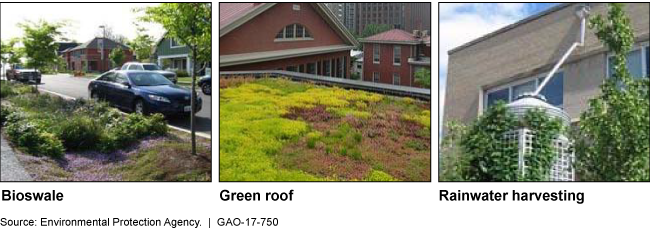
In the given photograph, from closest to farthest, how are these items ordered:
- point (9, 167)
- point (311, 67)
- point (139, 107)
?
point (9, 167)
point (139, 107)
point (311, 67)

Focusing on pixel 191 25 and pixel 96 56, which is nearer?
pixel 191 25

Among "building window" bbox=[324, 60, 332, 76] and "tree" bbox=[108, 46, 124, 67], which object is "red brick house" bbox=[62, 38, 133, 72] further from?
"building window" bbox=[324, 60, 332, 76]

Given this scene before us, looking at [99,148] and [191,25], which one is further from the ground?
[191,25]

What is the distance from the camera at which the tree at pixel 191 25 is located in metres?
4.65

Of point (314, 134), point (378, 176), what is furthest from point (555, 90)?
point (314, 134)

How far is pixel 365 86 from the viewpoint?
193 inches

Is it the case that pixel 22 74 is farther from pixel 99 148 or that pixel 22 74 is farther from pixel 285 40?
pixel 285 40

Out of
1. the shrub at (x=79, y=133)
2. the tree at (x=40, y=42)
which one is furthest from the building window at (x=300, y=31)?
the tree at (x=40, y=42)

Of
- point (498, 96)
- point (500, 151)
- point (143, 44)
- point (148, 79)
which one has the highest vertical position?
point (143, 44)

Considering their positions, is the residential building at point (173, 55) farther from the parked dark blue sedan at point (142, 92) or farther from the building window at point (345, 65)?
the building window at point (345, 65)

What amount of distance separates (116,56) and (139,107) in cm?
51

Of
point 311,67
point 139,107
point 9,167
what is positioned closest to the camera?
point 9,167

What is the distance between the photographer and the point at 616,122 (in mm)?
4773
